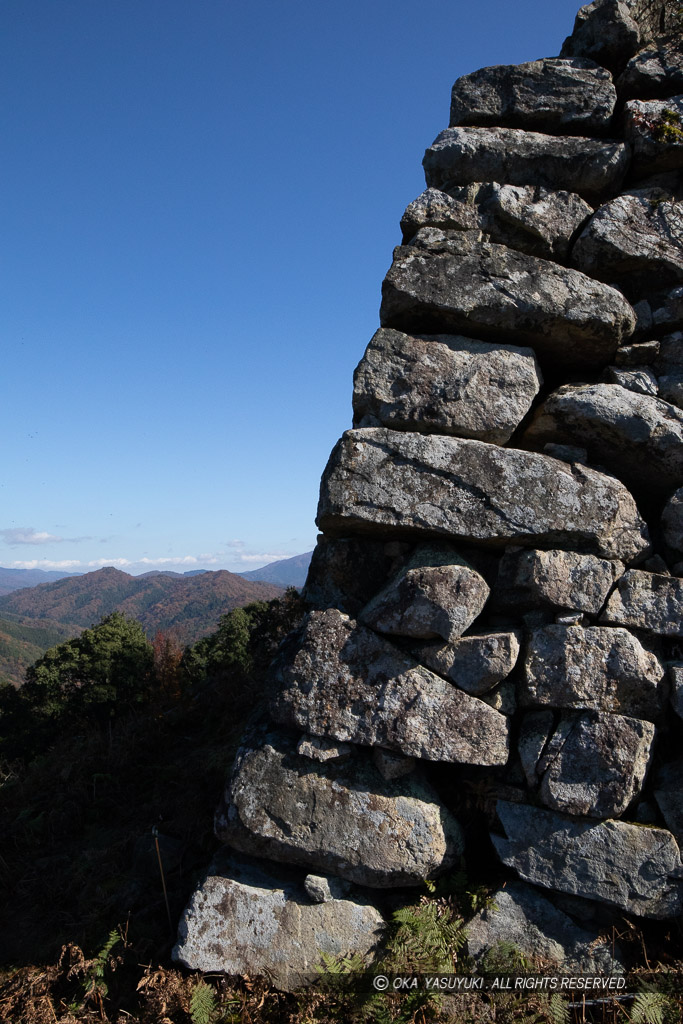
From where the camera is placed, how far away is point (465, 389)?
6.80m

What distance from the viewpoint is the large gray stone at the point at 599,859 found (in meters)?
5.20

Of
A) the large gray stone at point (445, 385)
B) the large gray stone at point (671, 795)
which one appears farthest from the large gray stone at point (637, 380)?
the large gray stone at point (671, 795)

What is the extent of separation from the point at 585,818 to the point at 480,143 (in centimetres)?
836

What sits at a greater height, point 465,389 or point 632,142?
point 632,142

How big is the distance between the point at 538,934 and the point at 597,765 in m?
1.64

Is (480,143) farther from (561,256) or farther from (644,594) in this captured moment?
(644,594)

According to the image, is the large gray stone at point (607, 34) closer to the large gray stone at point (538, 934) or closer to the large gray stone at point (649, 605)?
the large gray stone at point (649, 605)

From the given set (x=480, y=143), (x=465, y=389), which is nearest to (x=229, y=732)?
(x=465, y=389)

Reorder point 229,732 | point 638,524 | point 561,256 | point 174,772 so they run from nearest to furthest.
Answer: point 638,524 < point 561,256 < point 174,772 < point 229,732

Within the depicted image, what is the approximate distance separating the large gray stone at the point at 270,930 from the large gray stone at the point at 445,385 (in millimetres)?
5113

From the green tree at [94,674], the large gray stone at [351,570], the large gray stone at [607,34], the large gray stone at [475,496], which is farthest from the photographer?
the green tree at [94,674]

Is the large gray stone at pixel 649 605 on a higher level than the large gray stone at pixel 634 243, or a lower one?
lower

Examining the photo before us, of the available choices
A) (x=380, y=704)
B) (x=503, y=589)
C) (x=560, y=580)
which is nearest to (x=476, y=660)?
(x=503, y=589)

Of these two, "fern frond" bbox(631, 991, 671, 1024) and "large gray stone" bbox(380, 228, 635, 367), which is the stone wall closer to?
"large gray stone" bbox(380, 228, 635, 367)
